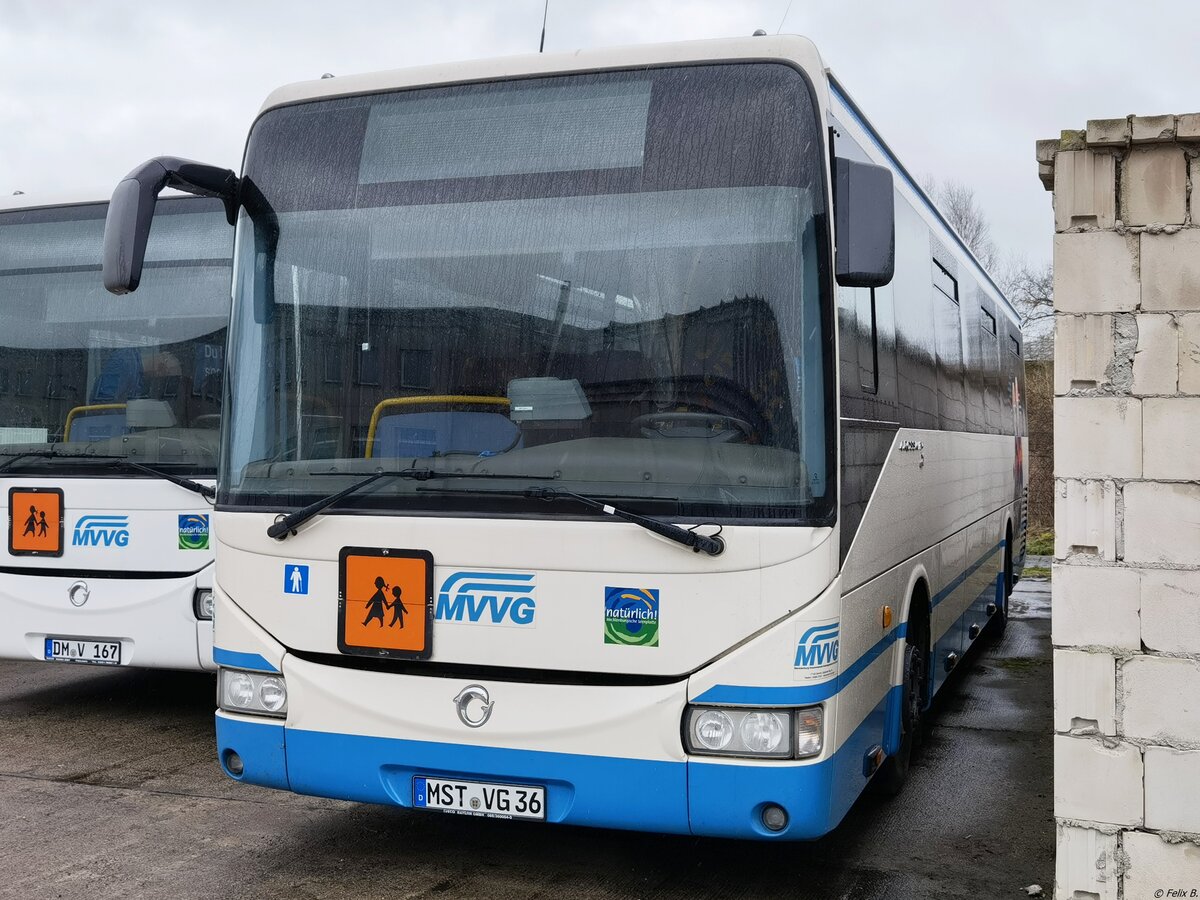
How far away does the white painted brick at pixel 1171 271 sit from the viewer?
3.98 metres

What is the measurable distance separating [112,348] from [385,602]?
3.80 meters

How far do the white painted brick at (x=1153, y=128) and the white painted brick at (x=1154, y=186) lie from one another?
0.04 meters

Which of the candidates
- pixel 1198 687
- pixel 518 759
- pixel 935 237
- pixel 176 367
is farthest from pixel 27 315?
pixel 1198 687

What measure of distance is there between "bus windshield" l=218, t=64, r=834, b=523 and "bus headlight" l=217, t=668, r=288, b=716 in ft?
2.15

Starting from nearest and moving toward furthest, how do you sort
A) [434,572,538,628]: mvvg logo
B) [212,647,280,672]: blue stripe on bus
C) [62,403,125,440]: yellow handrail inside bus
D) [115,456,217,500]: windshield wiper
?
[434,572,538,628]: mvvg logo, [212,647,280,672]: blue stripe on bus, [115,456,217,500]: windshield wiper, [62,403,125,440]: yellow handrail inside bus

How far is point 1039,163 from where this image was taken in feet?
14.1

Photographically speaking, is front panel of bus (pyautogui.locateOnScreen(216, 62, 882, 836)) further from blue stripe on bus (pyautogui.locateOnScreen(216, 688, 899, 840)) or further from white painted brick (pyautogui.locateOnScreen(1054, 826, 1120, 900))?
white painted brick (pyautogui.locateOnScreen(1054, 826, 1120, 900))

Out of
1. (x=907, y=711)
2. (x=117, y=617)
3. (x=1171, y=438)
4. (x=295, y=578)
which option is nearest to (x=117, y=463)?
(x=117, y=617)

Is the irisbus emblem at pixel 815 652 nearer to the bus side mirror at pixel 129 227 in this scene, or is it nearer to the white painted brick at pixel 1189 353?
the white painted brick at pixel 1189 353

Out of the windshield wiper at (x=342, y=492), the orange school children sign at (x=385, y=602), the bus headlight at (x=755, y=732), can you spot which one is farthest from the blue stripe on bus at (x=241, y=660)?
the bus headlight at (x=755, y=732)

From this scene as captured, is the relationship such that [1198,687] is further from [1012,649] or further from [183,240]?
[1012,649]

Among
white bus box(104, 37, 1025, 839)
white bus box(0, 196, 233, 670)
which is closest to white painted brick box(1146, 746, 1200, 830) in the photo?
white bus box(104, 37, 1025, 839)

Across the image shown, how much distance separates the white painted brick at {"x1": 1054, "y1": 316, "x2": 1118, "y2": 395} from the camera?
4.07m

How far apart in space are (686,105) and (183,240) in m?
4.13
